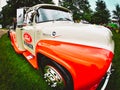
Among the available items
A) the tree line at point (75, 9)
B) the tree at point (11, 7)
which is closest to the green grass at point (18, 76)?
the tree line at point (75, 9)

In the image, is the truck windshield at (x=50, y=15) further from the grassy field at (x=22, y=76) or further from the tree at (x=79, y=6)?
the tree at (x=79, y=6)

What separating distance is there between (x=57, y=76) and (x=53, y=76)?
0.14 metres

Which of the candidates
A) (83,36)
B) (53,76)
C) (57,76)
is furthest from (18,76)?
(83,36)

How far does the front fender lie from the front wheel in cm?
14

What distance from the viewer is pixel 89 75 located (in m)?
4.20

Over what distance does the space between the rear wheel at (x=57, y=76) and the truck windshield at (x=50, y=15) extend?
190cm

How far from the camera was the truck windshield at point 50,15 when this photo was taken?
6.80m

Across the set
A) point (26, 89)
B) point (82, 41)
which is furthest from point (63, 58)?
point (26, 89)

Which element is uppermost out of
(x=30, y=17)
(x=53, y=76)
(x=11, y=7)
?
(x=30, y=17)

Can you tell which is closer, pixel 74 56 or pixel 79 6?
pixel 74 56

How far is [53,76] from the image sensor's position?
189 inches

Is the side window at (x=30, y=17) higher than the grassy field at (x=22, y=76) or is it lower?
higher

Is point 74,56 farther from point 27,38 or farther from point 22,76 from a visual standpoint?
point 27,38

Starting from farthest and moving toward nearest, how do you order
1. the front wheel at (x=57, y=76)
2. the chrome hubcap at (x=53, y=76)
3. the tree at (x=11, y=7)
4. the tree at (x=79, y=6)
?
the tree at (x=79, y=6) → the tree at (x=11, y=7) → the chrome hubcap at (x=53, y=76) → the front wheel at (x=57, y=76)
